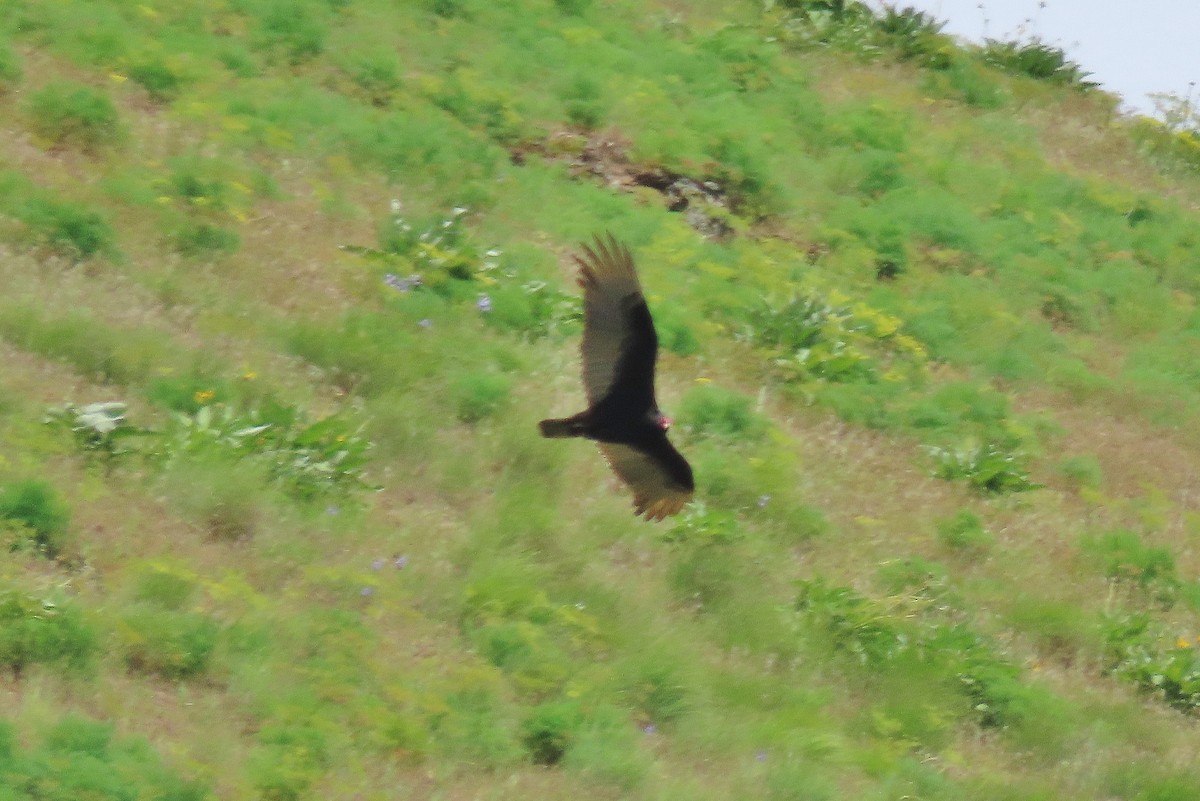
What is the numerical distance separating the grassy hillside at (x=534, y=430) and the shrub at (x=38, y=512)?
0.02 metres

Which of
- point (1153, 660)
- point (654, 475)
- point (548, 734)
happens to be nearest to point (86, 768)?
point (548, 734)

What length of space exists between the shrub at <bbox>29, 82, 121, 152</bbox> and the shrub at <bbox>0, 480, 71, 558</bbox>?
3997 mm

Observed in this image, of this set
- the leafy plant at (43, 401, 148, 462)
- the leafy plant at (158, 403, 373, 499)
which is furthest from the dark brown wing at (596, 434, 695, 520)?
the leafy plant at (43, 401, 148, 462)

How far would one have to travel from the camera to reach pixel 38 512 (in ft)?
21.8

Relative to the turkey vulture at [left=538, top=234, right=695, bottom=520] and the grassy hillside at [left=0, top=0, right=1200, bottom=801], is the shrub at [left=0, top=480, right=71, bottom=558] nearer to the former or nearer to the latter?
the grassy hillside at [left=0, top=0, right=1200, bottom=801]

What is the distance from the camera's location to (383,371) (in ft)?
30.0

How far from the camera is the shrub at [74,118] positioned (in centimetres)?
1010

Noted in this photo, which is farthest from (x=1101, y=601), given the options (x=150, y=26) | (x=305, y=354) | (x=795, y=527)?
(x=150, y=26)

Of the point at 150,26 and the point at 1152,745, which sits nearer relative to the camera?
the point at 1152,745

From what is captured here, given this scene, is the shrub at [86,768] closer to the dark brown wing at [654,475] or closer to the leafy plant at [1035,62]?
the dark brown wing at [654,475]

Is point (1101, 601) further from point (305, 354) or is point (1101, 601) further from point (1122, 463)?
point (305, 354)

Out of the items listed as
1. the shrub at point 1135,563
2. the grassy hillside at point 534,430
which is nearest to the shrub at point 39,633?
the grassy hillside at point 534,430

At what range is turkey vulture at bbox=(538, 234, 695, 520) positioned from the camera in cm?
664

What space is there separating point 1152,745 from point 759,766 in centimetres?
265
